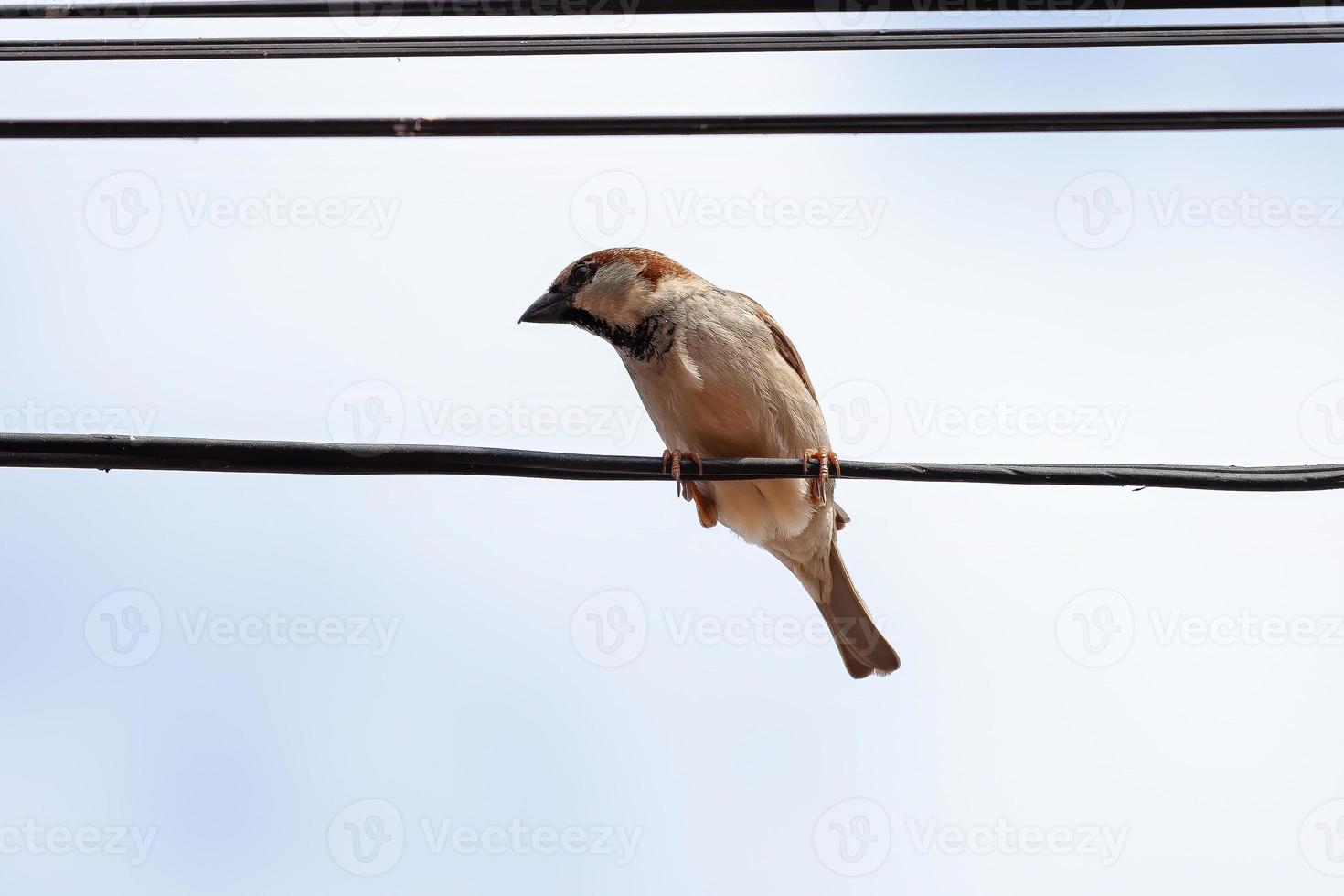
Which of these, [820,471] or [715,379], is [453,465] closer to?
[820,471]

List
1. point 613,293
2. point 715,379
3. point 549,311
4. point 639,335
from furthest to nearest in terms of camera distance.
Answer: point 549,311, point 613,293, point 639,335, point 715,379

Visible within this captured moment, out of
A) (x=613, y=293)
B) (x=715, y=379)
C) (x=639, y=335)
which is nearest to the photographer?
(x=715, y=379)

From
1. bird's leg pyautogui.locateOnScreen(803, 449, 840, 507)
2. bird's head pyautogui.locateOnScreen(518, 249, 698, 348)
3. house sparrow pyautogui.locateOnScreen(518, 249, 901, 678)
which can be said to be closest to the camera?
bird's leg pyautogui.locateOnScreen(803, 449, 840, 507)

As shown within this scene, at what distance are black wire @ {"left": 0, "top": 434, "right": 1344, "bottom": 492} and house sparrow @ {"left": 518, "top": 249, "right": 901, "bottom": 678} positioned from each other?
1.25 m

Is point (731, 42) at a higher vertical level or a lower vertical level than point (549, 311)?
higher

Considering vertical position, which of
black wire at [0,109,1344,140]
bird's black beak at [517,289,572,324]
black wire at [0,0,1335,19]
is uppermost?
black wire at [0,0,1335,19]

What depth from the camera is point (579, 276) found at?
501cm

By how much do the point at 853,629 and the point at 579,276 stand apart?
1.96m

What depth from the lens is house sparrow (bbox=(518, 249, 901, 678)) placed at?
456 centimetres

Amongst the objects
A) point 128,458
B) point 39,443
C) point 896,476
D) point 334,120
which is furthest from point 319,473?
point 334,120

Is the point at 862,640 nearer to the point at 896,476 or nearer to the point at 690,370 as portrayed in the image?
the point at 690,370

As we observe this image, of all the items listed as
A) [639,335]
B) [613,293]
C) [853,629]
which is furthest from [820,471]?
[853,629]

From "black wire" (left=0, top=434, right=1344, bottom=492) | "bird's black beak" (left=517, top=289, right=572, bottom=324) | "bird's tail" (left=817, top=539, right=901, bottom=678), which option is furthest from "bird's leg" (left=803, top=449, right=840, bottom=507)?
"bird's black beak" (left=517, top=289, right=572, bottom=324)

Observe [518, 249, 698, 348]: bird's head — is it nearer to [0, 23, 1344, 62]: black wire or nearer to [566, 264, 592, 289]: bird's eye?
[566, 264, 592, 289]: bird's eye
